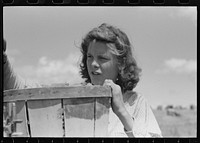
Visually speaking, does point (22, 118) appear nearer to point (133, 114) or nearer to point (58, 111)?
point (58, 111)

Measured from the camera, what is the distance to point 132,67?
8.59 ft

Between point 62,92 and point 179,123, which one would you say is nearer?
point 62,92

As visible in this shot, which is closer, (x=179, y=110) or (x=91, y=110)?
(x=91, y=110)

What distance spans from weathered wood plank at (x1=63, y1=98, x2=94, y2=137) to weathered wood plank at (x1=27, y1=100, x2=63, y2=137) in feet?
0.13

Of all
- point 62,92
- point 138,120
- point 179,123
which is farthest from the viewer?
point 179,123

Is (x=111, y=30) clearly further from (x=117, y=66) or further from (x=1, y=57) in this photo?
(x=1, y=57)

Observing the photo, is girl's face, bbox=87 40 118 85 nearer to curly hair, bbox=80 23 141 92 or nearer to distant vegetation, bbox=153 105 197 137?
curly hair, bbox=80 23 141 92

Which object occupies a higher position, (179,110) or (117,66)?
(117,66)

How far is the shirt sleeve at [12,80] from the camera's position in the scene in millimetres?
2578

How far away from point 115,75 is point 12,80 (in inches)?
23.5

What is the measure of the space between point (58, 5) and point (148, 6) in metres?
0.52

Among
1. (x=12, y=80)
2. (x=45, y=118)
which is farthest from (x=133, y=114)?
(x=12, y=80)

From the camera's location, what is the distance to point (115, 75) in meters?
2.58

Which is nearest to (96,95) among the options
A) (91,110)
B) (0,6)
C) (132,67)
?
(91,110)
